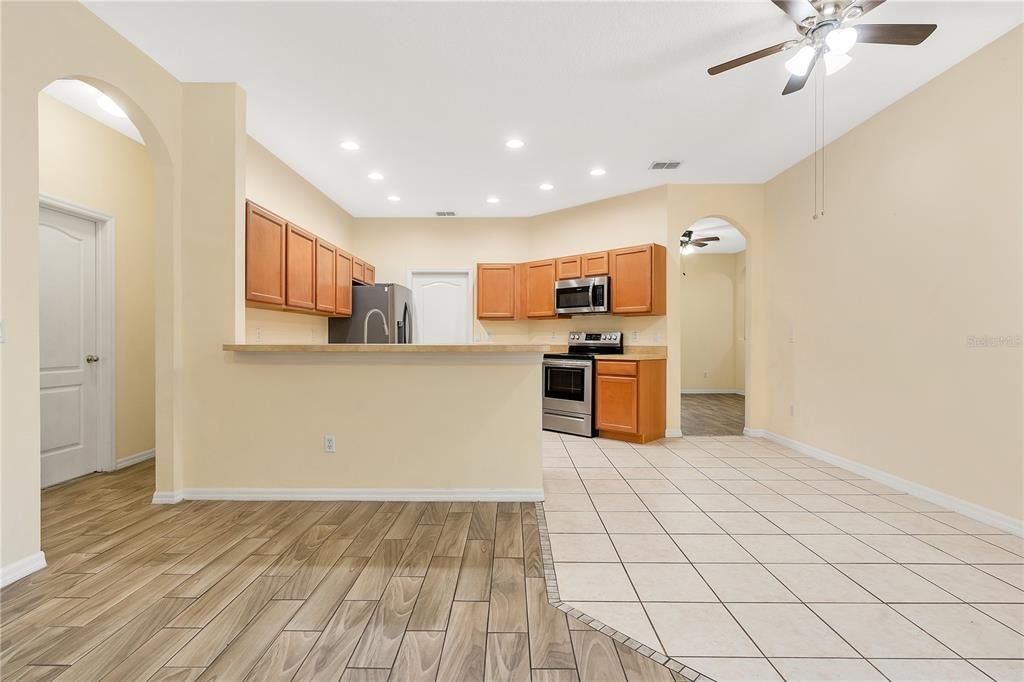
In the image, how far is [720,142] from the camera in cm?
374

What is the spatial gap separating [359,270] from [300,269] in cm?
145

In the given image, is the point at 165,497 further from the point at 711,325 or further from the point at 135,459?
the point at 711,325

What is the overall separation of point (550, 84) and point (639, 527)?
→ 2.85m

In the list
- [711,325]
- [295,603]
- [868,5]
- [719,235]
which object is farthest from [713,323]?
[295,603]

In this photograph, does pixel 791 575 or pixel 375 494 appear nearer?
pixel 791 575

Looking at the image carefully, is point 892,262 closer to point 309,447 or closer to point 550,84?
point 550,84

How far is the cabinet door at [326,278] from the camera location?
4137 millimetres

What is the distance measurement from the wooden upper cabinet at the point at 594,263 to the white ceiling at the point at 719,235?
147 centimetres

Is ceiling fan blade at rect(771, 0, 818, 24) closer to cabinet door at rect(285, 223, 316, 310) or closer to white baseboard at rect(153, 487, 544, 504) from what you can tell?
white baseboard at rect(153, 487, 544, 504)

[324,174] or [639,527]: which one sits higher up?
[324,174]

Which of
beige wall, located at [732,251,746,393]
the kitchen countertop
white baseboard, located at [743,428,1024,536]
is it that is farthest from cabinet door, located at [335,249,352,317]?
beige wall, located at [732,251,746,393]

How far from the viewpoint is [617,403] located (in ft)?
15.0

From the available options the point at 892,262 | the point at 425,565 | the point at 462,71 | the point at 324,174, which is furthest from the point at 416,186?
the point at 892,262

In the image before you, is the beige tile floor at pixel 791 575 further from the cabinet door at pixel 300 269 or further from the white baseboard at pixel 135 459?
the white baseboard at pixel 135 459
